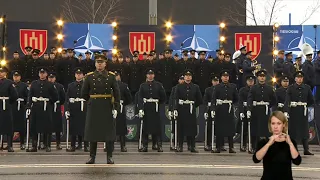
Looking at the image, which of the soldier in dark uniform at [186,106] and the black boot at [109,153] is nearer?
the black boot at [109,153]

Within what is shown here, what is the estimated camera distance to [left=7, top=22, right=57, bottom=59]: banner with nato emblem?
22.8 m

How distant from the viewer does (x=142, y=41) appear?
2361cm

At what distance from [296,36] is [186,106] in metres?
8.04

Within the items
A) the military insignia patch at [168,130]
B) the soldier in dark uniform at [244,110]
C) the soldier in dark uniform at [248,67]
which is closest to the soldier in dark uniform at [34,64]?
the military insignia patch at [168,130]

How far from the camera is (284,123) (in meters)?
6.75

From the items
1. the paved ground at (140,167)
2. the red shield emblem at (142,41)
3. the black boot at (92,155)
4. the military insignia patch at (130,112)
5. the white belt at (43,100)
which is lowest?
the paved ground at (140,167)

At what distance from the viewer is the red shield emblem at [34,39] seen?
22875mm

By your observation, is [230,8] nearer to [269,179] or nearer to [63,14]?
[63,14]

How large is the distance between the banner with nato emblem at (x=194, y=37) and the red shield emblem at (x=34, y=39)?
4304mm

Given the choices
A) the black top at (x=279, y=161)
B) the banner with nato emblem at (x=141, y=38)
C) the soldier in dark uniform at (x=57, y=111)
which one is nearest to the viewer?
the black top at (x=279, y=161)

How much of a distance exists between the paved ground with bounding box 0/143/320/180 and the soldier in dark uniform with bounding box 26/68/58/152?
81 cm

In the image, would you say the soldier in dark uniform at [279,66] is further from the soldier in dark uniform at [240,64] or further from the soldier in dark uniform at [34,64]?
the soldier in dark uniform at [34,64]

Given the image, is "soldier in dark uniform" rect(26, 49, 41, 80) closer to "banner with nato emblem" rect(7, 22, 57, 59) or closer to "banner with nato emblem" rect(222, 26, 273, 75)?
"banner with nato emblem" rect(7, 22, 57, 59)

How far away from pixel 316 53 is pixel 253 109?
7.49 metres
